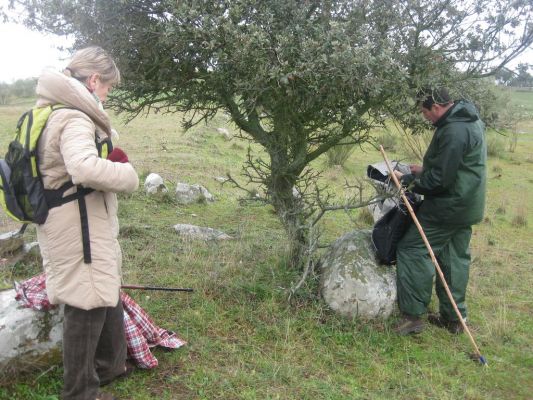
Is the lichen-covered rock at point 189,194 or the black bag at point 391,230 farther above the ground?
the black bag at point 391,230

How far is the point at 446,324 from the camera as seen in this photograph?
16.5 ft

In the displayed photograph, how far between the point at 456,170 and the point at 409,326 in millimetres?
1594

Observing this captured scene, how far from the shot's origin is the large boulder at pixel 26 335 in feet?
11.0

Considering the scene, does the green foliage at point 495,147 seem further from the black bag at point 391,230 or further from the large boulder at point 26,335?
the large boulder at point 26,335

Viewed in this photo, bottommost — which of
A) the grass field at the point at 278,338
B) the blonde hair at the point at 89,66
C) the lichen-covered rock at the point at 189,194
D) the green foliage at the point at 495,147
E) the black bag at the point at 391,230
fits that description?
the grass field at the point at 278,338

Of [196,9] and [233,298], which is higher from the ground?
[196,9]

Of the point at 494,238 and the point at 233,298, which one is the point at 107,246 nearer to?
the point at 233,298

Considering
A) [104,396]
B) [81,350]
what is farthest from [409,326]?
[81,350]

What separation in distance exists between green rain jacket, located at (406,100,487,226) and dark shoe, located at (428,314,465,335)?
3.50 feet

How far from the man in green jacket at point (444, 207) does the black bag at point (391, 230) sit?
82 mm

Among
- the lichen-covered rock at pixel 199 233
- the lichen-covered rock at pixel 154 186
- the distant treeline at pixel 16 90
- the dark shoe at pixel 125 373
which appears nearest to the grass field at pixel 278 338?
the dark shoe at pixel 125 373

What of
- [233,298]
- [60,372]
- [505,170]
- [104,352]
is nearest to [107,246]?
[104,352]

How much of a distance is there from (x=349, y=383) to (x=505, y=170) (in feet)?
49.9

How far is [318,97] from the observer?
4.43 meters
